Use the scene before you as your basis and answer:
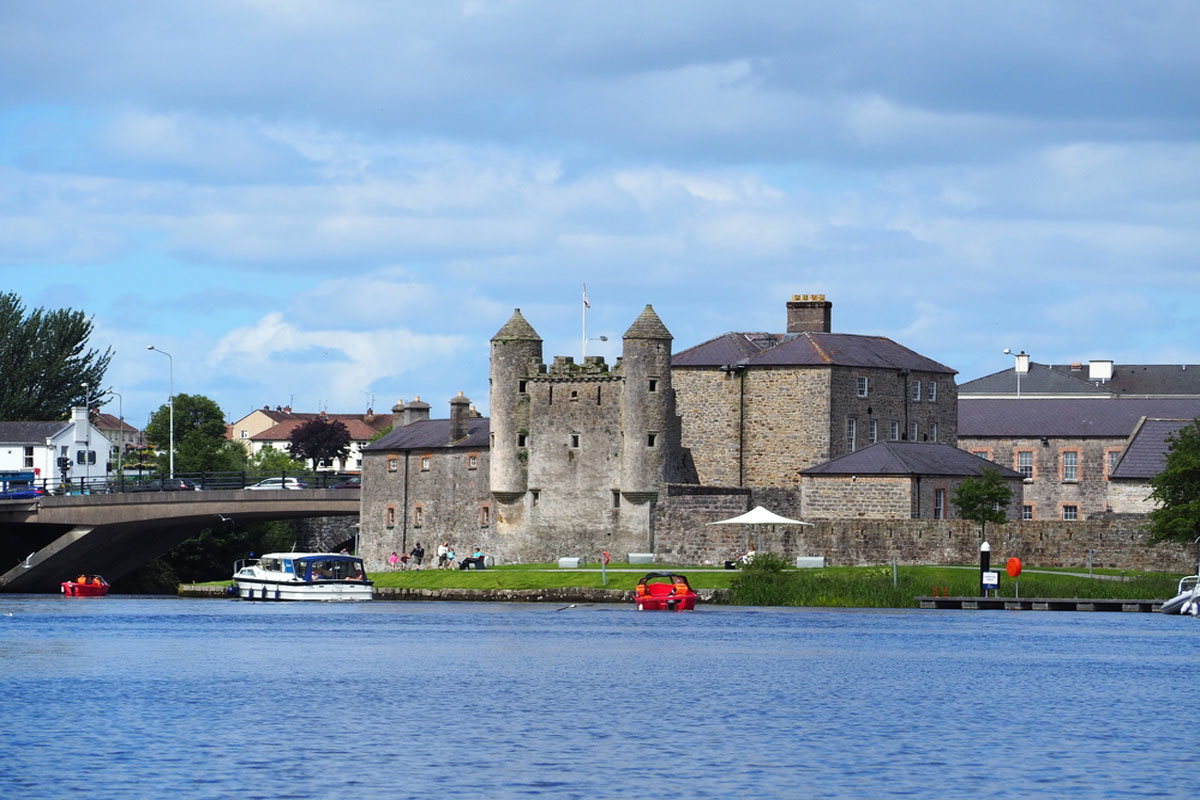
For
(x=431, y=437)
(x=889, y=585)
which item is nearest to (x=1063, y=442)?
(x=431, y=437)

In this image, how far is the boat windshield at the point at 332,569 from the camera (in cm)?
9531

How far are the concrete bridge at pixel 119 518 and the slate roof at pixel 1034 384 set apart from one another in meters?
53.9

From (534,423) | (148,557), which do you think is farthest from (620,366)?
(148,557)

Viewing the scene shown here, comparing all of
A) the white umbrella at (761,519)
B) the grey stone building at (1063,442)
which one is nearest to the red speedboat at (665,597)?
the white umbrella at (761,519)

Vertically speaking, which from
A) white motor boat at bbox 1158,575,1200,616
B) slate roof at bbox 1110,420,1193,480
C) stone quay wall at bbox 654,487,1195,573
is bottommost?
white motor boat at bbox 1158,575,1200,616

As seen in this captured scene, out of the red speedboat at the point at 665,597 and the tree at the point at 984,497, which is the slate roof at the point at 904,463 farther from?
the red speedboat at the point at 665,597

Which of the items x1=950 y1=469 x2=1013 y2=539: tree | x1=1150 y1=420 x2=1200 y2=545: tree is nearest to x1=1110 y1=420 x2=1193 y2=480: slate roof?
x1=950 y1=469 x2=1013 y2=539: tree

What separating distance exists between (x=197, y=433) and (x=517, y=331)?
258 feet

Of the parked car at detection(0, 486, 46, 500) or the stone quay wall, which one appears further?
Result: the parked car at detection(0, 486, 46, 500)

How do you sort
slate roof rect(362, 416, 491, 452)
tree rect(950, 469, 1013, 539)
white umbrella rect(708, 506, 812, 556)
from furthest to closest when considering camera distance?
slate roof rect(362, 416, 491, 452), tree rect(950, 469, 1013, 539), white umbrella rect(708, 506, 812, 556)

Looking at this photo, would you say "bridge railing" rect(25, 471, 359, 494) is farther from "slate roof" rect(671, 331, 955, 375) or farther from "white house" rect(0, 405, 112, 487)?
"slate roof" rect(671, 331, 955, 375)

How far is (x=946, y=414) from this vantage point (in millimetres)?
107750

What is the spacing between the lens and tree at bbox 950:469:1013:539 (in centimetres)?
9069

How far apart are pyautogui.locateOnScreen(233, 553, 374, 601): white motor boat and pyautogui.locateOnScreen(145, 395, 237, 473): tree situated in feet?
213
